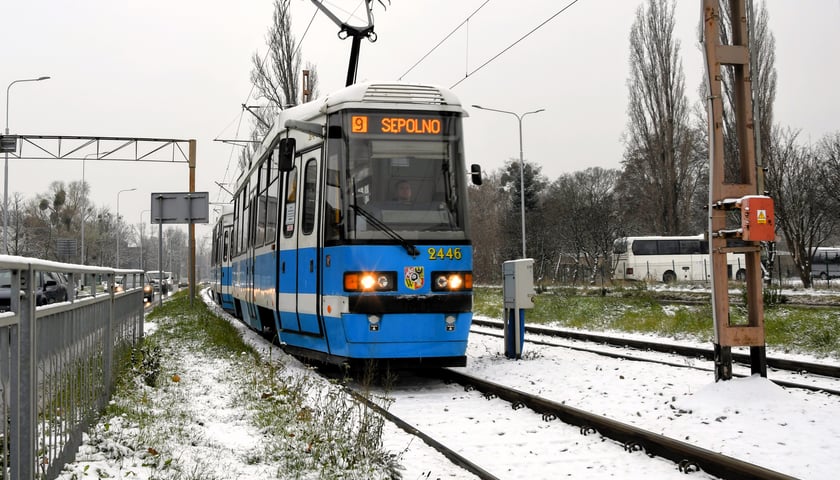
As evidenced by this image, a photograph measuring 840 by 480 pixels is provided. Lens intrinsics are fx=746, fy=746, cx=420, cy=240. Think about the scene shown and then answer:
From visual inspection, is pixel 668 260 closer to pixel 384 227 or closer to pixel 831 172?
pixel 831 172

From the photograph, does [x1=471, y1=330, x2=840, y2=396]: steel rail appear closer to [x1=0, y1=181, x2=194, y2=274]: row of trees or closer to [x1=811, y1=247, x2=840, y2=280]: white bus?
[x1=811, y1=247, x2=840, y2=280]: white bus

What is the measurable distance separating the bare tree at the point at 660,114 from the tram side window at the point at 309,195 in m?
31.7

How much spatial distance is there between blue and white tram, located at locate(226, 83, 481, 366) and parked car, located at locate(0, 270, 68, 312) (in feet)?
12.6

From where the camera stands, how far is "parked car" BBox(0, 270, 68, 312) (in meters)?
3.39

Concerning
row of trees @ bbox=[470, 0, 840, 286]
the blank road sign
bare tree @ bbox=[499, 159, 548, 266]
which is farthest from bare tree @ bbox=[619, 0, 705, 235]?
the blank road sign

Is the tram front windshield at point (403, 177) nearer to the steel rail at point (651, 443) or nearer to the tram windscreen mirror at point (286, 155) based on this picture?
the tram windscreen mirror at point (286, 155)

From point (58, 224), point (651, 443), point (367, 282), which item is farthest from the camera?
point (58, 224)

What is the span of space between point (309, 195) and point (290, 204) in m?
0.80

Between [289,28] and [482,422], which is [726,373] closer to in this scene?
[482,422]

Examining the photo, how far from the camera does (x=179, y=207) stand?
2375cm

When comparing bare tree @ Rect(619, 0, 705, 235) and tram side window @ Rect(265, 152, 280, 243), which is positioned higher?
bare tree @ Rect(619, 0, 705, 235)

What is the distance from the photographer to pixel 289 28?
38.2m

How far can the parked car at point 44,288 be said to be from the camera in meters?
3.39

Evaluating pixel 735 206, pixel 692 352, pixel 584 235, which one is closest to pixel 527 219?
pixel 584 235
